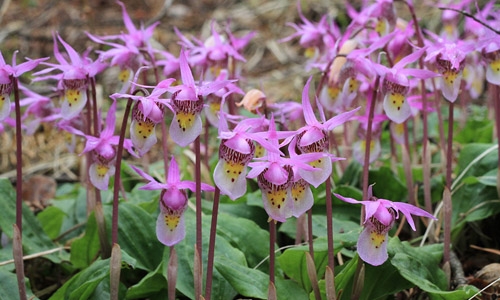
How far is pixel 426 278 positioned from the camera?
1815 millimetres

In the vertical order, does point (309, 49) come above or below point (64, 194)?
above

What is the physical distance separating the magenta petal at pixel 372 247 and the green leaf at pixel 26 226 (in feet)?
3.55

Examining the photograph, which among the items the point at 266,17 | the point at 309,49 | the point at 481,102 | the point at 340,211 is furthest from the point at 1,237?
the point at 266,17

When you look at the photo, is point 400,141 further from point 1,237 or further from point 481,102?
point 481,102

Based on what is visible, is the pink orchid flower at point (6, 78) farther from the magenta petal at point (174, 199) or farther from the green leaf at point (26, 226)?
the green leaf at point (26, 226)

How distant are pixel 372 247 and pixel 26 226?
126cm

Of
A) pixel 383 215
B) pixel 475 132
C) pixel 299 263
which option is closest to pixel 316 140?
pixel 383 215

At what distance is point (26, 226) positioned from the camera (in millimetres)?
2229

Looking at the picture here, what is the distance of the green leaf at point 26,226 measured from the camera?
2.14 m

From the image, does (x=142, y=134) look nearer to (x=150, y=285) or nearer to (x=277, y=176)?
(x=277, y=176)

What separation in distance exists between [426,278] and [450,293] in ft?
0.49

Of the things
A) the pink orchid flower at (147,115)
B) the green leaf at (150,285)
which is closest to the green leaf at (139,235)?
the green leaf at (150,285)

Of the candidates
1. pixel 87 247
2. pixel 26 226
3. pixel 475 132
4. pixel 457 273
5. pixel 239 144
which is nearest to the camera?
pixel 239 144

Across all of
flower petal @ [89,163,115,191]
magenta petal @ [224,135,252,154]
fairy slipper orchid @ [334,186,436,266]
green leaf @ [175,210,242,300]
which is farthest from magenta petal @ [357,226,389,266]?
flower petal @ [89,163,115,191]
